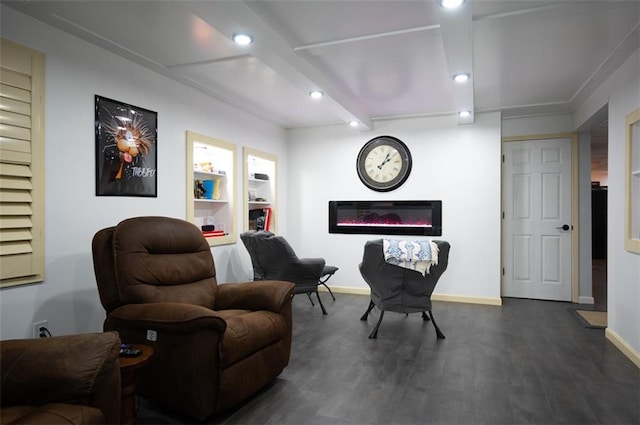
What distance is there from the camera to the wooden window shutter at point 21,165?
229 centimetres

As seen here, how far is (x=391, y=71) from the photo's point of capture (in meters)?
3.46

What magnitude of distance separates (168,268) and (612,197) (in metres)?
3.79

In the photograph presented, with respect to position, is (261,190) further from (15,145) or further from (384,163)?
(15,145)

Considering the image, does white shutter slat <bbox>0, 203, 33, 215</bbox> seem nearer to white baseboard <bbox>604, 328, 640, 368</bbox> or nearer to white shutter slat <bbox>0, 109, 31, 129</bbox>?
white shutter slat <bbox>0, 109, 31, 129</bbox>

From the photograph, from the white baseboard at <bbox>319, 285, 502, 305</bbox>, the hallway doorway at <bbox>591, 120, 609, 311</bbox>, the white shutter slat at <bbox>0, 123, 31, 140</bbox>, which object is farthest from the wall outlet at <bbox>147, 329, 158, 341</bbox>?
the hallway doorway at <bbox>591, 120, 609, 311</bbox>

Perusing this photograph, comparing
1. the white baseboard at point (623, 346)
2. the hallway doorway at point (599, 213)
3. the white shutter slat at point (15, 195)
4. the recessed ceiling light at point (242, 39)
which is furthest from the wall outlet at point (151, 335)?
Answer: the hallway doorway at point (599, 213)

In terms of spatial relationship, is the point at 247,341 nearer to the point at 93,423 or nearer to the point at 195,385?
the point at 195,385

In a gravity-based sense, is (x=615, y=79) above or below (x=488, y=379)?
above

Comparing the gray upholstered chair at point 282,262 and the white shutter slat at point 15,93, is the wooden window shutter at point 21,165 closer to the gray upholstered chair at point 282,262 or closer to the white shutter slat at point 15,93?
the white shutter slat at point 15,93

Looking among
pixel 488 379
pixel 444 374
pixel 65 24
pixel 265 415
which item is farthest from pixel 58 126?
pixel 488 379

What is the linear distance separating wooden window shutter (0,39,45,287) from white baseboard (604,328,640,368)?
14.0 feet

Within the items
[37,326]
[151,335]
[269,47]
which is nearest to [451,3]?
[269,47]

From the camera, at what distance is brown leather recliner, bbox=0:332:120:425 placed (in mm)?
1382

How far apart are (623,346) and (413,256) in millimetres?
1822
